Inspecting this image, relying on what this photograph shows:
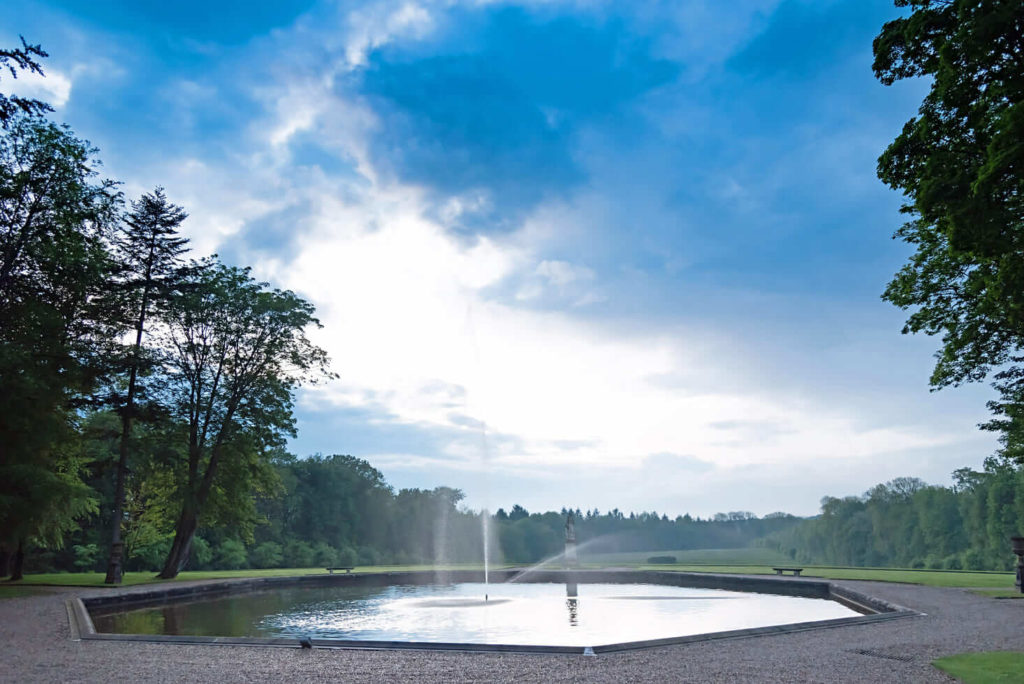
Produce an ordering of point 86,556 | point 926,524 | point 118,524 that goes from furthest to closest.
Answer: point 926,524 < point 86,556 < point 118,524

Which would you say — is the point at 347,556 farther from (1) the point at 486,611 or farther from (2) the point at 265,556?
(1) the point at 486,611

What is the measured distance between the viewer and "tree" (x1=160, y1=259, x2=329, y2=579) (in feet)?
104

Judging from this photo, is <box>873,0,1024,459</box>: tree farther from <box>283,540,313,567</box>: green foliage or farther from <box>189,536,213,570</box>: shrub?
<box>283,540,313,567</box>: green foliage

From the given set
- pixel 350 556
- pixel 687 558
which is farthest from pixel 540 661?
pixel 687 558

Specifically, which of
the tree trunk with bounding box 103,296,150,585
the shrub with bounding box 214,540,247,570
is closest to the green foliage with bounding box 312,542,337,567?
the shrub with bounding box 214,540,247,570

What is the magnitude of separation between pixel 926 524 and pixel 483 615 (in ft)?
260

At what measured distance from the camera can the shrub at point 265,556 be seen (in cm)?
5509

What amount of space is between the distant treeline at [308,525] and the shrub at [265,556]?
0.09m

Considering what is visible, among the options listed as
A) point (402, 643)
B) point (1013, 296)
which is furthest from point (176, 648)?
point (1013, 296)

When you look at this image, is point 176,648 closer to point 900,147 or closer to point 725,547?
point 900,147

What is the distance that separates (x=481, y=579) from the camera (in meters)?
33.6

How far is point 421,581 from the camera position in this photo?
110 feet

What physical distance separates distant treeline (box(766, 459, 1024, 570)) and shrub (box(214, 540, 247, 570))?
60.7m

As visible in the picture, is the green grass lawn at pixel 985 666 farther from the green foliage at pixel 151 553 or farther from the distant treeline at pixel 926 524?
the distant treeline at pixel 926 524
